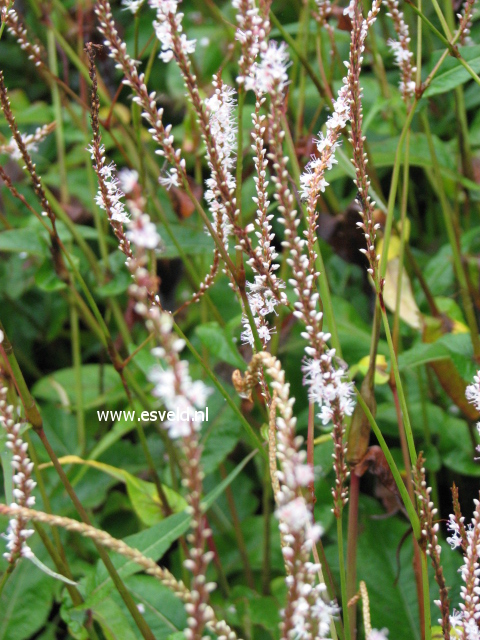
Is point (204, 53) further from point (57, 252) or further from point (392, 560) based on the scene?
point (392, 560)

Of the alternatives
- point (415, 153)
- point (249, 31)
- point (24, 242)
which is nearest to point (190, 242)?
point (24, 242)

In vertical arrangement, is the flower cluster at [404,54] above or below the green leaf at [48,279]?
above

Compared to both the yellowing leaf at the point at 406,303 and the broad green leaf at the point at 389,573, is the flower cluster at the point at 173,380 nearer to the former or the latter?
the broad green leaf at the point at 389,573

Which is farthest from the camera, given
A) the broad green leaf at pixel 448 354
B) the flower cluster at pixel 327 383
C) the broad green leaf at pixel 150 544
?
the broad green leaf at pixel 448 354

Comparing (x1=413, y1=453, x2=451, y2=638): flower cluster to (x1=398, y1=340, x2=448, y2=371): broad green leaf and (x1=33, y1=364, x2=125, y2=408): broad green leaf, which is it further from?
(x1=33, y1=364, x2=125, y2=408): broad green leaf

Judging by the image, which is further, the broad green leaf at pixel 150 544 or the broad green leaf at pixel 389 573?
the broad green leaf at pixel 389 573

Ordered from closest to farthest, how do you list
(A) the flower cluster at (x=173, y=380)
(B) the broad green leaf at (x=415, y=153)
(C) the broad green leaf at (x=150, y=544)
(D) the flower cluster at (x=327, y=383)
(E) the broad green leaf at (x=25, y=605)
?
(A) the flower cluster at (x=173, y=380), (D) the flower cluster at (x=327, y=383), (C) the broad green leaf at (x=150, y=544), (E) the broad green leaf at (x=25, y=605), (B) the broad green leaf at (x=415, y=153)

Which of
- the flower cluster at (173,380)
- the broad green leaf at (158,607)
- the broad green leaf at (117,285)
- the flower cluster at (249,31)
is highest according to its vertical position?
the flower cluster at (249,31)

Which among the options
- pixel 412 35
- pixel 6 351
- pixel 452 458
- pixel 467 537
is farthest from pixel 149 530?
pixel 412 35

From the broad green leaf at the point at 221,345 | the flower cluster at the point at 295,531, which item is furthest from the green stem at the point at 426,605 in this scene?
the broad green leaf at the point at 221,345
